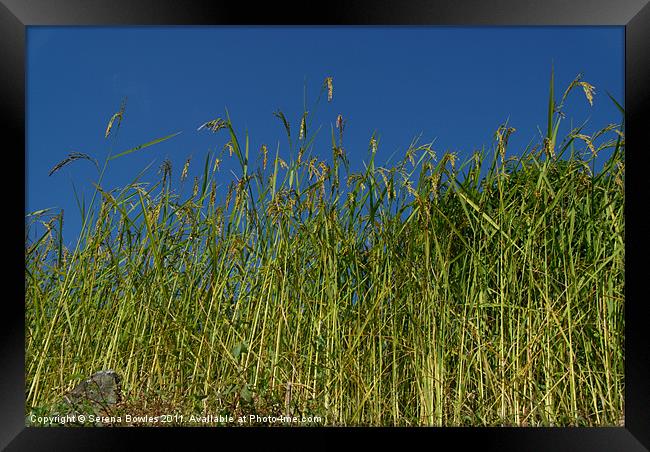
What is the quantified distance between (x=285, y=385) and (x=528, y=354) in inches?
33.3

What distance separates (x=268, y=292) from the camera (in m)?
2.20

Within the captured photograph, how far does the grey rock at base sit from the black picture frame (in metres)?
0.23

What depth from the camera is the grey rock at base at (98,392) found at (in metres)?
2.09

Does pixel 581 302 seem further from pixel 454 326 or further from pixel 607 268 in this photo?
pixel 454 326

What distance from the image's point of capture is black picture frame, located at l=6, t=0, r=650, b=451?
5.97 ft

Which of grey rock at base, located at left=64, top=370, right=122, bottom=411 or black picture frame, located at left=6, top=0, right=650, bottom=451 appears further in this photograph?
grey rock at base, located at left=64, top=370, right=122, bottom=411

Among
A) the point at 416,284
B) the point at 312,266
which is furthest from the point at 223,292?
the point at 416,284
